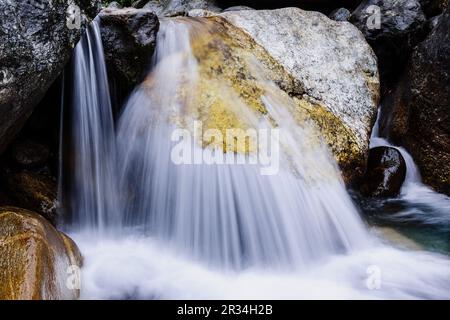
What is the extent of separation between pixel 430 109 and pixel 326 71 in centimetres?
157

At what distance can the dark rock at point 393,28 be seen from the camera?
22.9 ft

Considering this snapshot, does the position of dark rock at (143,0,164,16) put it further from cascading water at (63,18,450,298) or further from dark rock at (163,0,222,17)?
cascading water at (63,18,450,298)

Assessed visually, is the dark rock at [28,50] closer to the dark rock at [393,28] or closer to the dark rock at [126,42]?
the dark rock at [126,42]

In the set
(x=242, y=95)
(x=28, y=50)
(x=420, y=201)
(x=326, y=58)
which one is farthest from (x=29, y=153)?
(x=420, y=201)

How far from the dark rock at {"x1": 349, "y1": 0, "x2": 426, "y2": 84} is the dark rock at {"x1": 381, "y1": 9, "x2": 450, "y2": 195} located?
38.5 inches

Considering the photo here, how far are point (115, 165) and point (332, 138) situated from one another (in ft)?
8.52

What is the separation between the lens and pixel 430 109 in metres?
5.70

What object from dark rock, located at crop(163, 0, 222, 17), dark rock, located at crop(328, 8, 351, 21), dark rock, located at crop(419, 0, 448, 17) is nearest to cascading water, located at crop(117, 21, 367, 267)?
dark rock, located at crop(328, 8, 351, 21)

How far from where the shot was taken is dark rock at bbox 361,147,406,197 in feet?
17.8

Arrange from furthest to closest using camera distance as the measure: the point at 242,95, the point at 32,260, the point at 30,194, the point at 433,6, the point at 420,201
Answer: the point at 433,6
the point at 420,201
the point at 242,95
the point at 30,194
the point at 32,260

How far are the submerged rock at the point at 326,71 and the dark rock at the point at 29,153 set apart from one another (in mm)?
2521

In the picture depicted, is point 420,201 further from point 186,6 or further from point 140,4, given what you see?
Result: point 140,4

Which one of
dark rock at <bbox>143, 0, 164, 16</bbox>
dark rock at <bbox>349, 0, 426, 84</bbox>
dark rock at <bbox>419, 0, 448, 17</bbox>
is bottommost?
dark rock at <bbox>349, 0, 426, 84</bbox>
